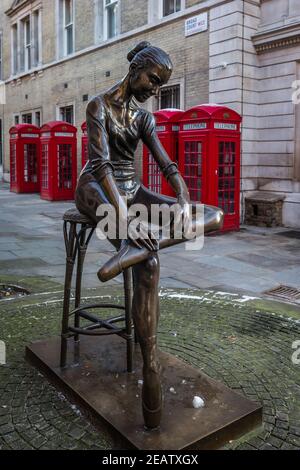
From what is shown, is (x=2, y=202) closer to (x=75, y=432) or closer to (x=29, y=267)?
(x=29, y=267)

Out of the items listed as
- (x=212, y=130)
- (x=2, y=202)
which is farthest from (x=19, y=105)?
(x=212, y=130)

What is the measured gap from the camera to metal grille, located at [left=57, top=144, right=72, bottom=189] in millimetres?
17109

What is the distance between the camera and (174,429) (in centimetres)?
272

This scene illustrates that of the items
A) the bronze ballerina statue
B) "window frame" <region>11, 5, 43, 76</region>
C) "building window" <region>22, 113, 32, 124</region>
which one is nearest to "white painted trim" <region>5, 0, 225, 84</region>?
"window frame" <region>11, 5, 43, 76</region>

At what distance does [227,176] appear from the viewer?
10852 millimetres

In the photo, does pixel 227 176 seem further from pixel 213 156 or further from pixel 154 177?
pixel 154 177

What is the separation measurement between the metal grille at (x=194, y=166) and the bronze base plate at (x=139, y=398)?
726 cm

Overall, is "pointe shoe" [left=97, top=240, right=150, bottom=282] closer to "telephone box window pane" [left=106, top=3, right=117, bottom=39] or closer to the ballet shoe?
the ballet shoe

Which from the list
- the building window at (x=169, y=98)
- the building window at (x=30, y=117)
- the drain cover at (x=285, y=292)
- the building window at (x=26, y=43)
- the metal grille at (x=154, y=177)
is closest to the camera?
the drain cover at (x=285, y=292)

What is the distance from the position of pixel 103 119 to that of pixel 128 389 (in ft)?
5.80

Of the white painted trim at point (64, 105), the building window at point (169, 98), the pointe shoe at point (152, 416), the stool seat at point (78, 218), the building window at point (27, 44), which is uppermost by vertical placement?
the building window at point (27, 44)

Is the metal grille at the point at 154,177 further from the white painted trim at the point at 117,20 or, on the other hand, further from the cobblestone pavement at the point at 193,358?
the cobblestone pavement at the point at 193,358

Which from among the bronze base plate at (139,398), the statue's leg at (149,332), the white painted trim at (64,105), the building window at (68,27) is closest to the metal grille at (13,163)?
the white painted trim at (64,105)

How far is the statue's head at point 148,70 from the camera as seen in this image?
2.91 meters
